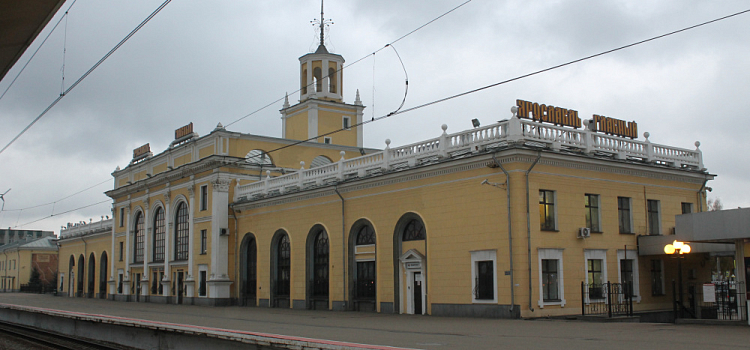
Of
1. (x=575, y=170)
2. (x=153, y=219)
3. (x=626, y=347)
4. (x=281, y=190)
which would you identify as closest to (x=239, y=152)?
(x=281, y=190)

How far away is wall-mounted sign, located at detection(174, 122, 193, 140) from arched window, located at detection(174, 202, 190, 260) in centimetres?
467

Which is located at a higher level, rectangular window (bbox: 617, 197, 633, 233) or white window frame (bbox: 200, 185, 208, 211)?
white window frame (bbox: 200, 185, 208, 211)

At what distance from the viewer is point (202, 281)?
41.7 meters

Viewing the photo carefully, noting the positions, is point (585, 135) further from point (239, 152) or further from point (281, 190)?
point (239, 152)

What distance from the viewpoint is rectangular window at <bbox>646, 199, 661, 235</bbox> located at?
28.3 meters

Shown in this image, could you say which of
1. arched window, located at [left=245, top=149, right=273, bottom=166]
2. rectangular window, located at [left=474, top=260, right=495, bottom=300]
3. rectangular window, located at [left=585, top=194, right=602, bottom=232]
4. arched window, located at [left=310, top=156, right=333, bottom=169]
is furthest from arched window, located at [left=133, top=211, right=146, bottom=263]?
rectangular window, located at [left=585, top=194, right=602, bottom=232]

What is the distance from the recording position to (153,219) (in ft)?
159

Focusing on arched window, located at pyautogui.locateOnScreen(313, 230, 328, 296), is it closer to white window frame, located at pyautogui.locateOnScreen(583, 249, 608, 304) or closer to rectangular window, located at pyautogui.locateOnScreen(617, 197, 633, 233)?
white window frame, located at pyautogui.locateOnScreen(583, 249, 608, 304)

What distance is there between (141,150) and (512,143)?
117 feet

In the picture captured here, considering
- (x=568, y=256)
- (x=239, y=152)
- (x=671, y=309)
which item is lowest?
(x=671, y=309)

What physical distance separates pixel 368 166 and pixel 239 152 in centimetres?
1399

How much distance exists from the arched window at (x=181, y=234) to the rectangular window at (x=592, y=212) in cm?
2655

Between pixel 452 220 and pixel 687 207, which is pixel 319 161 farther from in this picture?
pixel 687 207

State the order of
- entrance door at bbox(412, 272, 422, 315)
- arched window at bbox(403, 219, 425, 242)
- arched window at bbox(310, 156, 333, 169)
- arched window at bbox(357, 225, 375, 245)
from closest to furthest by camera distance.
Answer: entrance door at bbox(412, 272, 422, 315) < arched window at bbox(403, 219, 425, 242) < arched window at bbox(357, 225, 375, 245) < arched window at bbox(310, 156, 333, 169)
